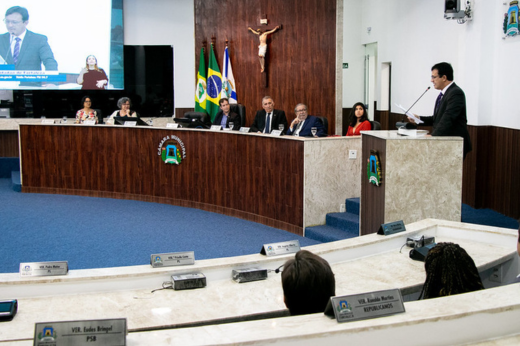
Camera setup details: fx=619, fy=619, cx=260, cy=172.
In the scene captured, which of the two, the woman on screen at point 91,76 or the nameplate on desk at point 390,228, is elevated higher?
the woman on screen at point 91,76

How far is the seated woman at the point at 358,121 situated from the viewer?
6.64m

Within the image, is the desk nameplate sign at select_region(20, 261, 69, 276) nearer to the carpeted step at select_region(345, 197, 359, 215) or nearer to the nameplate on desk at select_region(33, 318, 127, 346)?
the nameplate on desk at select_region(33, 318, 127, 346)

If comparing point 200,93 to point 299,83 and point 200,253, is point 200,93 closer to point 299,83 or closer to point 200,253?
point 299,83

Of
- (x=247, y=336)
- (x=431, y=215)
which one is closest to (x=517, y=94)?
(x=431, y=215)

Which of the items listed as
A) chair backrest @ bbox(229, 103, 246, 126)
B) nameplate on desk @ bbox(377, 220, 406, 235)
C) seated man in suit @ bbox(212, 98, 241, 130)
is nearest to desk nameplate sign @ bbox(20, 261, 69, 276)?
nameplate on desk @ bbox(377, 220, 406, 235)

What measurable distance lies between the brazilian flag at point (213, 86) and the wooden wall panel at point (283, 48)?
131mm

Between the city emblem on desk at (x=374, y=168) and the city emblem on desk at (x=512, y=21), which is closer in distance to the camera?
the city emblem on desk at (x=374, y=168)

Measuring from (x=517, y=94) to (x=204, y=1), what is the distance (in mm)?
6091

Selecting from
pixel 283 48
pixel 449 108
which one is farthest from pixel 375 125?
pixel 283 48

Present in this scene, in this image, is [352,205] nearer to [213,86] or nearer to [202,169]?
[202,169]

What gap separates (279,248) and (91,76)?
9.17 metres

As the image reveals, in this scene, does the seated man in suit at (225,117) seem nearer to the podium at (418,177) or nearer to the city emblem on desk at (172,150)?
the city emblem on desk at (172,150)

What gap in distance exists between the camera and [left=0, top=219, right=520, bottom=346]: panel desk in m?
1.61

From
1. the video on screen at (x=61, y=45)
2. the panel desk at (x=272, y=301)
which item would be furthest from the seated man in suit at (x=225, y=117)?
the panel desk at (x=272, y=301)
